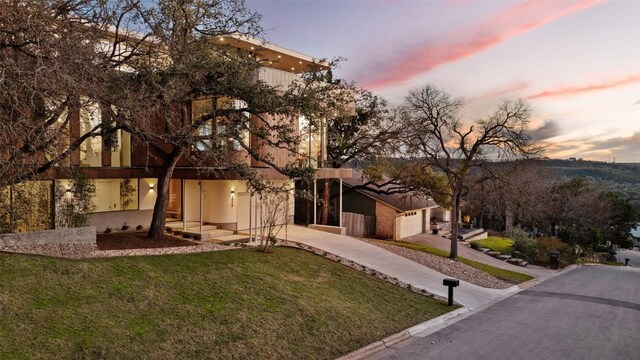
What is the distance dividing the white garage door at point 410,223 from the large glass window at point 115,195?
54.5 feet

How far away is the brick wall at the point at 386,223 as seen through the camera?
27312mm

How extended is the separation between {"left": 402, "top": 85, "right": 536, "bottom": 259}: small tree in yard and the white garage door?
6.20 m

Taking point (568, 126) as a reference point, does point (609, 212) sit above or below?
below

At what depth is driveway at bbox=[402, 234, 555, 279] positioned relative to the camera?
2392 cm

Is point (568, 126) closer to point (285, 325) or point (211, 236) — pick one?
point (211, 236)

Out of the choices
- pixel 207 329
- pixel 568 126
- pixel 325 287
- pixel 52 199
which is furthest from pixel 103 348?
pixel 568 126

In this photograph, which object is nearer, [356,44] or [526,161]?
[526,161]

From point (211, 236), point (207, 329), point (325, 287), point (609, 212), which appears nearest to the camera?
point (207, 329)

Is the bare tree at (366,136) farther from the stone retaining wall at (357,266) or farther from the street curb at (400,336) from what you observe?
the street curb at (400,336)

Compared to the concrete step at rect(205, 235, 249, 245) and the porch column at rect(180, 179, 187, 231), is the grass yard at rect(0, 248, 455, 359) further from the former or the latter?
the porch column at rect(180, 179, 187, 231)

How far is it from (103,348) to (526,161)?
20.4 meters

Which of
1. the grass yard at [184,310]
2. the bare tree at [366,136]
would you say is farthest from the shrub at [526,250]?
the grass yard at [184,310]

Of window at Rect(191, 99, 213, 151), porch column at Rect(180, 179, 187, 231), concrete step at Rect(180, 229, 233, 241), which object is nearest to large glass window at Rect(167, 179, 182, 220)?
porch column at Rect(180, 179, 187, 231)

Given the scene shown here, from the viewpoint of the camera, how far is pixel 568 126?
39.0 meters
